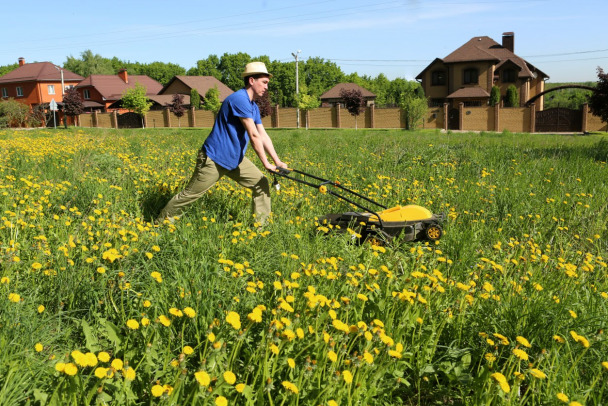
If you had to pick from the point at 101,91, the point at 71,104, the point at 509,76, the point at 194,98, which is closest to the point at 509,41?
the point at 509,76

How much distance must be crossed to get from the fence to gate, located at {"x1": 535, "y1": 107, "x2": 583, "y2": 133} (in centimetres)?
12

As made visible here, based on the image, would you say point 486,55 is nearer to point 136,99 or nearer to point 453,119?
point 453,119

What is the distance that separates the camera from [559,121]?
36.0m

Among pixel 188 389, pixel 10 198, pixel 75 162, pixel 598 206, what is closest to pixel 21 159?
pixel 75 162

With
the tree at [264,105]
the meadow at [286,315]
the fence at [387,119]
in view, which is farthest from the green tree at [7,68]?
the meadow at [286,315]

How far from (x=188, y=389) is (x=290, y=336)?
0.54 meters

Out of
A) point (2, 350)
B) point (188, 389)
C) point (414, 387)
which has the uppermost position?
point (2, 350)

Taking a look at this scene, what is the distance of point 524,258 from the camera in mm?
3760

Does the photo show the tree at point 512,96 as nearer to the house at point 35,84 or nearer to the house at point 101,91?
the house at point 101,91

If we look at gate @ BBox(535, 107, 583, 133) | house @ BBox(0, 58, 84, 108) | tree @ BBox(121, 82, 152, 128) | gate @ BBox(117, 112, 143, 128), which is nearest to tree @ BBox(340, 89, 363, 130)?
gate @ BBox(535, 107, 583, 133)

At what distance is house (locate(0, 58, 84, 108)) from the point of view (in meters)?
61.9

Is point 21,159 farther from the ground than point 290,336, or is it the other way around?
point 21,159

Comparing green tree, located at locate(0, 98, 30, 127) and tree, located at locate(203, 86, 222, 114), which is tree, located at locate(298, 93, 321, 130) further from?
green tree, located at locate(0, 98, 30, 127)

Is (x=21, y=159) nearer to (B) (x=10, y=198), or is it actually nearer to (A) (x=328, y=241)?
(B) (x=10, y=198)
